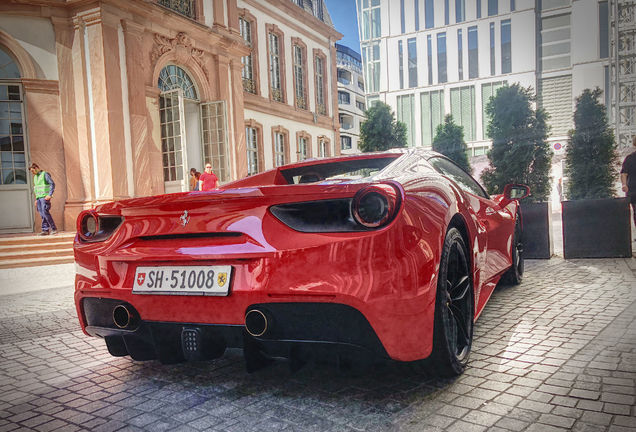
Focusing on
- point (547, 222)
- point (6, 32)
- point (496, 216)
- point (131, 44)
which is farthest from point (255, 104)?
point (496, 216)

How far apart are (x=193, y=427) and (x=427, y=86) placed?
5110 centimetres

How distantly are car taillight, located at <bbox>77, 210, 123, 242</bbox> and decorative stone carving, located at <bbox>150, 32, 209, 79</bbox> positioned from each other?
1232 cm

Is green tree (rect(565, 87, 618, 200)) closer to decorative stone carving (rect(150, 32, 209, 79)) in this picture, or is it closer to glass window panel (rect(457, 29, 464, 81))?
decorative stone carving (rect(150, 32, 209, 79))

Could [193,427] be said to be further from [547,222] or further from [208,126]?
[208,126]

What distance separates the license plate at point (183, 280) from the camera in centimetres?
225

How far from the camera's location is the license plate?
7.37 ft

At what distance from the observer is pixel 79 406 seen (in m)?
2.56

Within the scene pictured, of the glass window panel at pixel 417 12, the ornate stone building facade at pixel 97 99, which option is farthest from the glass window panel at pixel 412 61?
the ornate stone building facade at pixel 97 99

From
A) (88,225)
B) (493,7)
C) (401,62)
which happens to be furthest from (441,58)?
(88,225)

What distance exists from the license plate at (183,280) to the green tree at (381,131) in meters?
22.7

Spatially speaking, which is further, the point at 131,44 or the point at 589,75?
the point at 589,75

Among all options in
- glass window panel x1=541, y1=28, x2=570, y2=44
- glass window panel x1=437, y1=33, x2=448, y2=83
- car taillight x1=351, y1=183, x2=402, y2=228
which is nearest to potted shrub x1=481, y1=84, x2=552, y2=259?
car taillight x1=351, y1=183, x2=402, y2=228

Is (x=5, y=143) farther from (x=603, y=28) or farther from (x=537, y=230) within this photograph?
(x=603, y=28)

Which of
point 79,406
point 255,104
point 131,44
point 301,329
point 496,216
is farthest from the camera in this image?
point 255,104
